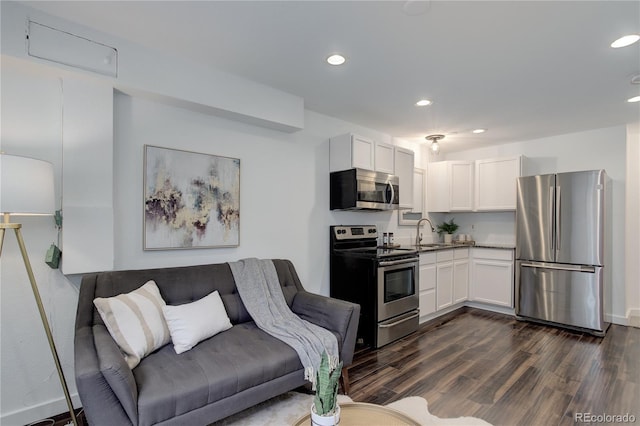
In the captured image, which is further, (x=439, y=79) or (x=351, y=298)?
(x=351, y=298)

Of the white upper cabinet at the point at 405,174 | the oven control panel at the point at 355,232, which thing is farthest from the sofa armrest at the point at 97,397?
the white upper cabinet at the point at 405,174

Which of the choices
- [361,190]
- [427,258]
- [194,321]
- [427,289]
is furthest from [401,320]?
[194,321]

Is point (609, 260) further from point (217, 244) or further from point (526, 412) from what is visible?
point (217, 244)

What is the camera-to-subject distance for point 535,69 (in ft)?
8.52

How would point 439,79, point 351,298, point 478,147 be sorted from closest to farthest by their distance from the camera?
point 439,79, point 351,298, point 478,147

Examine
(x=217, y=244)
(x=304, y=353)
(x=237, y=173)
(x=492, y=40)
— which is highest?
(x=492, y=40)

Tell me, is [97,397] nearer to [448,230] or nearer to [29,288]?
[29,288]

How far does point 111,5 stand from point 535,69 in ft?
9.89

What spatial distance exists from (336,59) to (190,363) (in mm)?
2294

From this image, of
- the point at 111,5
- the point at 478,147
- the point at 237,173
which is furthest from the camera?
the point at 478,147

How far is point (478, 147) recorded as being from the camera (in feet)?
17.4

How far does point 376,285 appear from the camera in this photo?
3.28 m

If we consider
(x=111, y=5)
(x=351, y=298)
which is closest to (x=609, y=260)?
(x=351, y=298)

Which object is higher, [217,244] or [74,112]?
[74,112]
